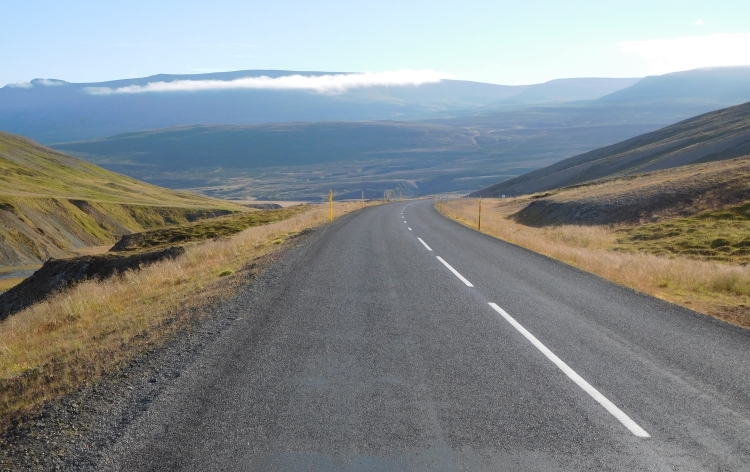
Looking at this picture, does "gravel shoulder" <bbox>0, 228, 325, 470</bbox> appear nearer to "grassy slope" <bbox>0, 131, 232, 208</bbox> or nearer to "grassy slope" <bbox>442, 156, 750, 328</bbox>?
"grassy slope" <bbox>442, 156, 750, 328</bbox>

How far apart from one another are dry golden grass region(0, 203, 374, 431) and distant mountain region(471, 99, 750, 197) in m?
56.8

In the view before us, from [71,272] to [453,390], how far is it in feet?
91.7

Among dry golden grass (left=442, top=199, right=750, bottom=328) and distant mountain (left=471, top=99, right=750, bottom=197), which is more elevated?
distant mountain (left=471, top=99, right=750, bottom=197)

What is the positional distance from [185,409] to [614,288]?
9.80m

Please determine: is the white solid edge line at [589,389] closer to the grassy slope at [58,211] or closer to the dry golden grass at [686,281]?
the dry golden grass at [686,281]

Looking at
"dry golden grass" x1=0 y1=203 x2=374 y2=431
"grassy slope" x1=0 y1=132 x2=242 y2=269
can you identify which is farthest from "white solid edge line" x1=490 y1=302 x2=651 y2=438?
"grassy slope" x1=0 y1=132 x2=242 y2=269

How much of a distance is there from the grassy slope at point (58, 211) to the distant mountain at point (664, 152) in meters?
50.7

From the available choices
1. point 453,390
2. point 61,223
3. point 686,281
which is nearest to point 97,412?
point 453,390

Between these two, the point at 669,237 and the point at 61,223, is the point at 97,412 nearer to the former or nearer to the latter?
the point at 669,237

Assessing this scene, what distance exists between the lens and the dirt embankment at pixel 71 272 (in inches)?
1080

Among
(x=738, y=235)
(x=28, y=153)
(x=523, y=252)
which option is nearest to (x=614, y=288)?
(x=523, y=252)

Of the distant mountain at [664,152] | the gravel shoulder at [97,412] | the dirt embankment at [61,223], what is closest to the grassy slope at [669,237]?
the gravel shoulder at [97,412]

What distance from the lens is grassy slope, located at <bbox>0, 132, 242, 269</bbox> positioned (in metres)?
54.7

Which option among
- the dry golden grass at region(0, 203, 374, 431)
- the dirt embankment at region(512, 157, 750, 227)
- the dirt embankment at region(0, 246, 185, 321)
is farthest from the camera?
the dirt embankment at region(512, 157, 750, 227)
